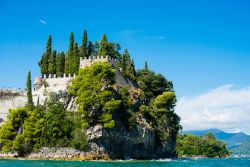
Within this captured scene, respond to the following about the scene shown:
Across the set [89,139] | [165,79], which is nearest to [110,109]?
[89,139]

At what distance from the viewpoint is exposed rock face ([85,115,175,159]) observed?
65500mm

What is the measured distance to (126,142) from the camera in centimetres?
6988

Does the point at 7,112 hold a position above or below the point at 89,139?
above

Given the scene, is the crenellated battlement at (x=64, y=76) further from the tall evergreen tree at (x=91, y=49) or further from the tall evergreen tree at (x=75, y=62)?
the tall evergreen tree at (x=91, y=49)

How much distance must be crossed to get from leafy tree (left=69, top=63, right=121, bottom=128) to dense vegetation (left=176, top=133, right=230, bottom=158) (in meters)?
62.9

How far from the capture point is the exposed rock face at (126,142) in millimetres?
65500

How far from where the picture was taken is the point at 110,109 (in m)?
65.1

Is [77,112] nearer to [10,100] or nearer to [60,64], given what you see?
[60,64]

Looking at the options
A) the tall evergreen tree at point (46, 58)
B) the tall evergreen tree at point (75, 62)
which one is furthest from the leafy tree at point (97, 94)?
the tall evergreen tree at point (46, 58)

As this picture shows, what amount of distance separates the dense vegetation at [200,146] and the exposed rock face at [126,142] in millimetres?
49475

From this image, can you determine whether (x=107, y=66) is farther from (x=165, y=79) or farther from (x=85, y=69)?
(x=165, y=79)

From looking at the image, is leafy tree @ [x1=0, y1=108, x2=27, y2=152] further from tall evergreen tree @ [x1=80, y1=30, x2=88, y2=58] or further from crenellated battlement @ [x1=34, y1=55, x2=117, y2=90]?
tall evergreen tree @ [x1=80, y1=30, x2=88, y2=58]

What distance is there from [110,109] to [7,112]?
64.1 ft

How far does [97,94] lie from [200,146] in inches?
2926
